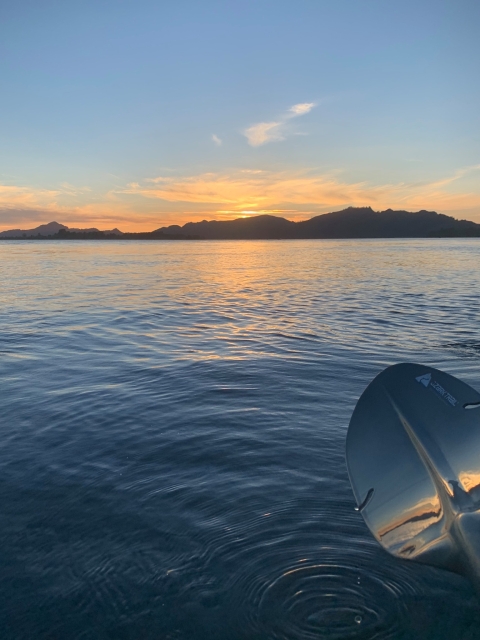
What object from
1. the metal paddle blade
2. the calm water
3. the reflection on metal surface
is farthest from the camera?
the reflection on metal surface

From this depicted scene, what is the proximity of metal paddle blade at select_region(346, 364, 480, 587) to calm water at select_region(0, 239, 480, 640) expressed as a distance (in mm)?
423

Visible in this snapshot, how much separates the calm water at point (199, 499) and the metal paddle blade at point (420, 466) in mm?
423

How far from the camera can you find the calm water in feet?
13.7

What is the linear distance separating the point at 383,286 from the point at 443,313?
12616 millimetres

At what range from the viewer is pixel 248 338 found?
16156mm

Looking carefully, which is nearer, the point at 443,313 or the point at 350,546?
the point at 350,546

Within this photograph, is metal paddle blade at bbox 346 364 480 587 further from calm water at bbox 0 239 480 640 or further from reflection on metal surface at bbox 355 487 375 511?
calm water at bbox 0 239 480 640

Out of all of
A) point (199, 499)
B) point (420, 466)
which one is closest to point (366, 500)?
point (420, 466)

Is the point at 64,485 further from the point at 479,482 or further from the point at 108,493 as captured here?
the point at 479,482

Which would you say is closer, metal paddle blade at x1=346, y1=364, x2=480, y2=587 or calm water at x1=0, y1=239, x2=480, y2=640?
calm water at x1=0, y1=239, x2=480, y2=640

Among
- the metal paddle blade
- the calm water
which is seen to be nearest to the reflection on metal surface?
the metal paddle blade

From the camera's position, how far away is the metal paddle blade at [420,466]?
4379 mm

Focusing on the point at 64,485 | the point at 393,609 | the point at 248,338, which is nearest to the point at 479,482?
the point at 393,609

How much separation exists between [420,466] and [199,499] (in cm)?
256
